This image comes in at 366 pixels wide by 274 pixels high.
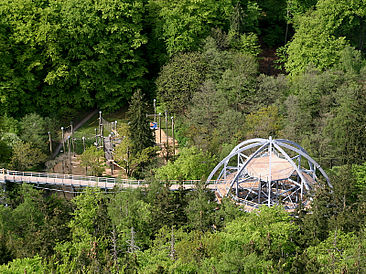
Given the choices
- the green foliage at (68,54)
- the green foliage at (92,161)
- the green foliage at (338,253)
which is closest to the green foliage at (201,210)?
the green foliage at (338,253)

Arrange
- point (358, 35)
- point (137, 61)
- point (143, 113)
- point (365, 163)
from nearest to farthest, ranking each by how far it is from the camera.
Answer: point (365, 163) < point (143, 113) < point (137, 61) < point (358, 35)

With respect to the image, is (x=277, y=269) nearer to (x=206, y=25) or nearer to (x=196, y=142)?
(x=196, y=142)

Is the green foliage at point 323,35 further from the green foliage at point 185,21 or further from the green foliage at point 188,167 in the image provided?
the green foliage at point 188,167

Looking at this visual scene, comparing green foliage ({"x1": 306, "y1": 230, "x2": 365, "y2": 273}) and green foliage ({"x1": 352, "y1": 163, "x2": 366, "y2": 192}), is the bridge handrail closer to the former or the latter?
green foliage ({"x1": 352, "y1": 163, "x2": 366, "y2": 192})

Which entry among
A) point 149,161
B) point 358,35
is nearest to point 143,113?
point 149,161

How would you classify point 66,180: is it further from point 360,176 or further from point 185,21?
point 360,176

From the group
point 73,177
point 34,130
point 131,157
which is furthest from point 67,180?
point 34,130
